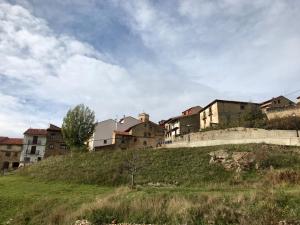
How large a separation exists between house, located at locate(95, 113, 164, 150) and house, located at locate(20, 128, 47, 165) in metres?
19.6

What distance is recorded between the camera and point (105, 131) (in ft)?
279

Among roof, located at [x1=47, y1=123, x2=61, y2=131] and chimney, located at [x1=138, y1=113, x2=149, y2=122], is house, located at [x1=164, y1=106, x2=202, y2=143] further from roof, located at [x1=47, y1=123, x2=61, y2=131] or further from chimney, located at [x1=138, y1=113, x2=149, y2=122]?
roof, located at [x1=47, y1=123, x2=61, y2=131]

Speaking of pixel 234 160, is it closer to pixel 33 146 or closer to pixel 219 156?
pixel 219 156

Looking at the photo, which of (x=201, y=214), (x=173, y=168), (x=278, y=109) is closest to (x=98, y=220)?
(x=201, y=214)

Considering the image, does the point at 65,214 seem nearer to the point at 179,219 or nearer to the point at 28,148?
the point at 179,219

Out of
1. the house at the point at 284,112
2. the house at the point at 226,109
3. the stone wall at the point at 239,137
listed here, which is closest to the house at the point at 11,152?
the stone wall at the point at 239,137

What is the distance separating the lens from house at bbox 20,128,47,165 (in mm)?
88250

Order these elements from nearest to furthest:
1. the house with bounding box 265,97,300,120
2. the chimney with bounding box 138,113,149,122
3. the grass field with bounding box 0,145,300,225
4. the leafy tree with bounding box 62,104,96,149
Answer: the grass field with bounding box 0,145,300,225, the house with bounding box 265,97,300,120, the leafy tree with bounding box 62,104,96,149, the chimney with bounding box 138,113,149,122

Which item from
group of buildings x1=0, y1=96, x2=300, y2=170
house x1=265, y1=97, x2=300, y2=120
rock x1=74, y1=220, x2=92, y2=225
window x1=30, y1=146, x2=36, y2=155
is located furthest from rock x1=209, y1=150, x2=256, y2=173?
window x1=30, y1=146, x2=36, y2=155

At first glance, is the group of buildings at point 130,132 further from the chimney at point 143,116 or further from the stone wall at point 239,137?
the stone wall at point 239,137

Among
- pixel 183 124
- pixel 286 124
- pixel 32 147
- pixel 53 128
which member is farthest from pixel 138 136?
pixel 286 124

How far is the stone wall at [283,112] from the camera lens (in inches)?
2193

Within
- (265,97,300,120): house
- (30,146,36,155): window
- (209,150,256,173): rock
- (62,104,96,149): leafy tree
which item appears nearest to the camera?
(209,150,256,173): rock

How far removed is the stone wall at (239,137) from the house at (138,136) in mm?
20521
